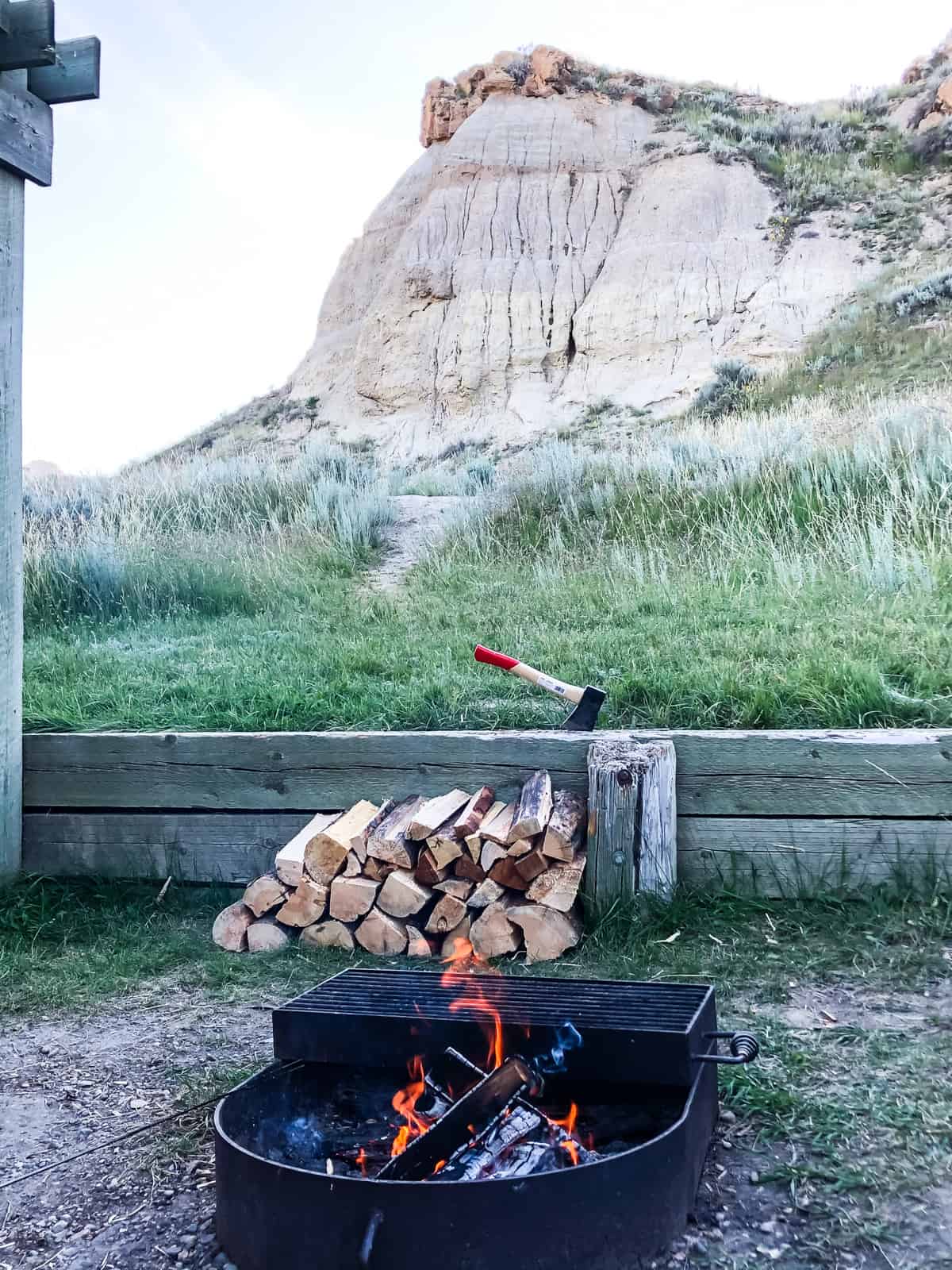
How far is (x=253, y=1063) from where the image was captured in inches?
115

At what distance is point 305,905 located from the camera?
3713mm

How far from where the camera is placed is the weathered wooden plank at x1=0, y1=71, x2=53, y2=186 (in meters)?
4.05

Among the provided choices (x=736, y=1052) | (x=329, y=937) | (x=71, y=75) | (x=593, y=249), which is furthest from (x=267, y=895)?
(x=593, y=249)

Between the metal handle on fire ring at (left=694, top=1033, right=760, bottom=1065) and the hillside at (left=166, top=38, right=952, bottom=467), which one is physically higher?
the hillside at (left=166, top=38, right=952, bottom=467)

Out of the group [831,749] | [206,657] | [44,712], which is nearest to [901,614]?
[831,749]

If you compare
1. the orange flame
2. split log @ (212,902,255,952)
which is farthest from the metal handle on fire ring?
split log @ (212,902,255,952)

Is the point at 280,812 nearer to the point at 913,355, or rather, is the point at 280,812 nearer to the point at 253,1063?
the point at 253,1063

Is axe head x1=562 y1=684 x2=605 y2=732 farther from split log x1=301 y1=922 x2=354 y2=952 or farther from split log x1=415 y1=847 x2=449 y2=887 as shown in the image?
split log x1=301 y1=922 x2=354 y2=952

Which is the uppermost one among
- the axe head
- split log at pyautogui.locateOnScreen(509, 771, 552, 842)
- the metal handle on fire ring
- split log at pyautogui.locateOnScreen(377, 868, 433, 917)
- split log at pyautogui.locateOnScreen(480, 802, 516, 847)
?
the axe head

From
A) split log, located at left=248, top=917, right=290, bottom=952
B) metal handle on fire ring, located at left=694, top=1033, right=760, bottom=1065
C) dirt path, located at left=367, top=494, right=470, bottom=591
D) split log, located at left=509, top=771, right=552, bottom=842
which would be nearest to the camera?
metal handle on fire ring, located at left=694, top=1033, right=760, bottom=1065

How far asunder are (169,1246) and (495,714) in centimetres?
256

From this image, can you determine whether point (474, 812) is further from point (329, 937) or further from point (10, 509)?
point (10, 509)

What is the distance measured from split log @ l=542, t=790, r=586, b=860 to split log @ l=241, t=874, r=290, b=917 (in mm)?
927

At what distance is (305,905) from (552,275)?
86.6 feet
